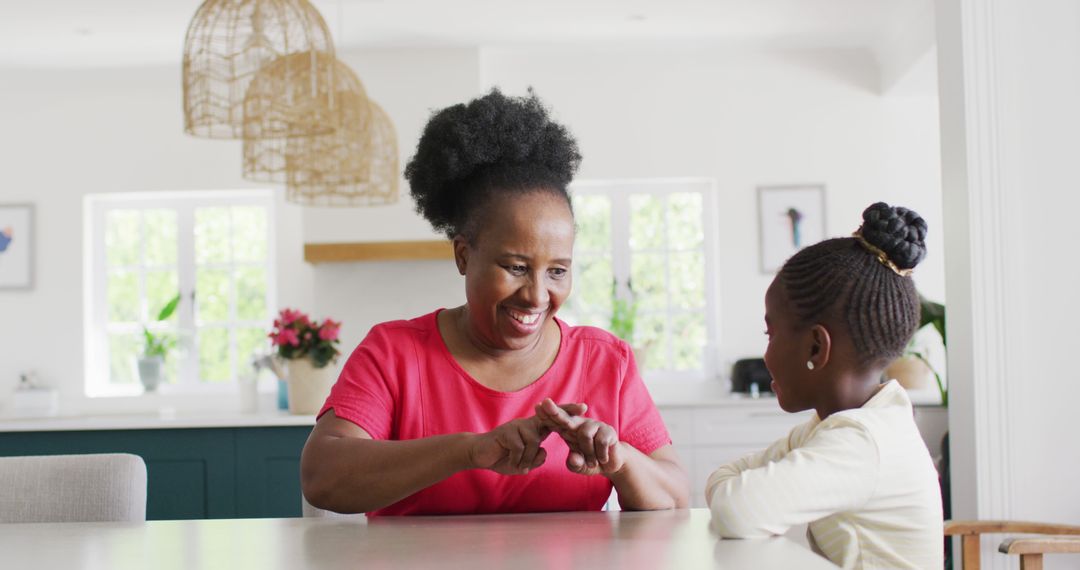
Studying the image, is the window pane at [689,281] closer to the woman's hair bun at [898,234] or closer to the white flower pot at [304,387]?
the white flower pot at [304,387]

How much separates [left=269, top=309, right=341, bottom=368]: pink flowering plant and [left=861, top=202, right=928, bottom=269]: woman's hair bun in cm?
333

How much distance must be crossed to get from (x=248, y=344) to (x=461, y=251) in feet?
16.4

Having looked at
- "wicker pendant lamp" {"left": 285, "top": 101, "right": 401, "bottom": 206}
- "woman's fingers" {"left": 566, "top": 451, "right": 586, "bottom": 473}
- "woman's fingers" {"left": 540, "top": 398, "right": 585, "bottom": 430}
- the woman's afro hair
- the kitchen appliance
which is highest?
"wicker pendant lamp" {"left": 285, "top": 101, "right": 401, "bottom": 206}

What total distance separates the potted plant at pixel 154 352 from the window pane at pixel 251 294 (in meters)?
0.38

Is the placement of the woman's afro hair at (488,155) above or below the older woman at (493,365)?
above

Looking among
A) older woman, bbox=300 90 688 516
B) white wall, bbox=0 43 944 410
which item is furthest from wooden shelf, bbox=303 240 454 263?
older woman, bbox=300 90 688 516

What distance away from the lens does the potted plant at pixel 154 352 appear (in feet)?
19.7

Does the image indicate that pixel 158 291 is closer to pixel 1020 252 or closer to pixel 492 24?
pixel 492 24

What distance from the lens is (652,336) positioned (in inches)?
236

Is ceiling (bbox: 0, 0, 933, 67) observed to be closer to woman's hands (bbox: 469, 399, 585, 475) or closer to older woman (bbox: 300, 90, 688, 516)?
older woman (bbox: 300, 90, 688, 516)

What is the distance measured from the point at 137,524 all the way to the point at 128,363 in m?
5.27

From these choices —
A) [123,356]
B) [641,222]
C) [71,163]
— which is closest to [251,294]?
[123,356]

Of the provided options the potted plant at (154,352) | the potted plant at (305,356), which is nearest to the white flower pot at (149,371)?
the potted plant at (154,352)

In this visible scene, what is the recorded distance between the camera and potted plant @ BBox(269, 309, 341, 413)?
4.43 metres
